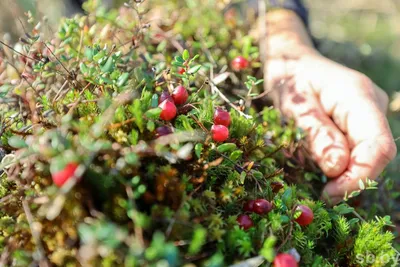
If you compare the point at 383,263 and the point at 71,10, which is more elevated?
the point at 71,10

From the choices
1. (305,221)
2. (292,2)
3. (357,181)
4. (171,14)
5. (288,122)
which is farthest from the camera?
(292,2)

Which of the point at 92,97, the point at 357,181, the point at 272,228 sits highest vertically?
the point at 92,97

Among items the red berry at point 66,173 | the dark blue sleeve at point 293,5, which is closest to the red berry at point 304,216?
the red berry at point 66,173

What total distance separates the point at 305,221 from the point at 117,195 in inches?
22.5

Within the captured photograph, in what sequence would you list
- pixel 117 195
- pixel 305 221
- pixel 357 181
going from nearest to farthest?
pixel 117 195 → pixel 305 221 → pixel 357 181

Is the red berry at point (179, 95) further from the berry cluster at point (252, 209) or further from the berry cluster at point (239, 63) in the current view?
the berry cluster at point (239, 63)

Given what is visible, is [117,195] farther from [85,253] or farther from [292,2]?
[292,2]

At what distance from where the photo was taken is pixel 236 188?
1.17 m

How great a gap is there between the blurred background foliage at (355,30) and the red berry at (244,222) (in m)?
1.26

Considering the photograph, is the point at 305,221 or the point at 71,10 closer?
the point at 305,221

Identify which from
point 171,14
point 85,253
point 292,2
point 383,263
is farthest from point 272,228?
point 292,2

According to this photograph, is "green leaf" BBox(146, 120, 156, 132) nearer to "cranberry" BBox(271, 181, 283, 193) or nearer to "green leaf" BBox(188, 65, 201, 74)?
"green leaf" BBox(188, 65, 201, 74)

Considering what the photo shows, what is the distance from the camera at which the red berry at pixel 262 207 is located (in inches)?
46.2

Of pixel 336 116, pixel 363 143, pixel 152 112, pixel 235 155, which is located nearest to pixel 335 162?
pixel 363 143
